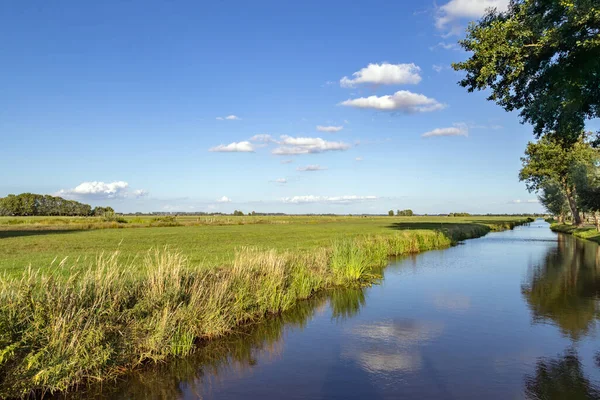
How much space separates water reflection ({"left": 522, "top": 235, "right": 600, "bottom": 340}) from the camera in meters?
14.9

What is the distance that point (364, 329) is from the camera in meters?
14.7

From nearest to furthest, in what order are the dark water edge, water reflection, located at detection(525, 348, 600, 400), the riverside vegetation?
the riverside vegetation
water reflection, located at detection(525, 348, 600, 400)
the dark water edge

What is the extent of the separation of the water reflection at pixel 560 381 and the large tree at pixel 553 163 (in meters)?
55.1

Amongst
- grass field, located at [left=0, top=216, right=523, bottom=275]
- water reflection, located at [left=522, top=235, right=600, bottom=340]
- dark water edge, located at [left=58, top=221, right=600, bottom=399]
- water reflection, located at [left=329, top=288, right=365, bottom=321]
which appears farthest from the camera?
grass field, located at [left=0, top=216, right=523, bottom=275]

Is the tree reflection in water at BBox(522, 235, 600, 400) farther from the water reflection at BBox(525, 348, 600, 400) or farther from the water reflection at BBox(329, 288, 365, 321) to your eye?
the water reflection at BBox(329, 288, 365, 321)

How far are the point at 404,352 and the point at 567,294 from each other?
13120mm

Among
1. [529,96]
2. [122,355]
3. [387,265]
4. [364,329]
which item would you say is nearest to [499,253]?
[387,265]

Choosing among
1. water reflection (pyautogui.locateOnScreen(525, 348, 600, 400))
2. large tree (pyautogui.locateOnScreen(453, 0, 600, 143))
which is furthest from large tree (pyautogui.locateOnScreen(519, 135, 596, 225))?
water reflection (pyautogui.locateOnScreen(525, 348, 600, 400))

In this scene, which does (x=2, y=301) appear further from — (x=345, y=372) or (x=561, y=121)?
(x=561, y=121)

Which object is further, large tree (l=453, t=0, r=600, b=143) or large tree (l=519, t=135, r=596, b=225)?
large tree (l=519, t=135, r=596, b=225)

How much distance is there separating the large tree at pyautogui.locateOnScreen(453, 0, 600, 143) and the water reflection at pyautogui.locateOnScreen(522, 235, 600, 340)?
921 cm

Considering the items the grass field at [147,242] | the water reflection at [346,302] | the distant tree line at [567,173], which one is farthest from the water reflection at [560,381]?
the distant tree line at [567,173]

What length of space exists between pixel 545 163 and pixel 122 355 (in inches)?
2896

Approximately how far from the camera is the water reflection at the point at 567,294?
14925 millimetres
